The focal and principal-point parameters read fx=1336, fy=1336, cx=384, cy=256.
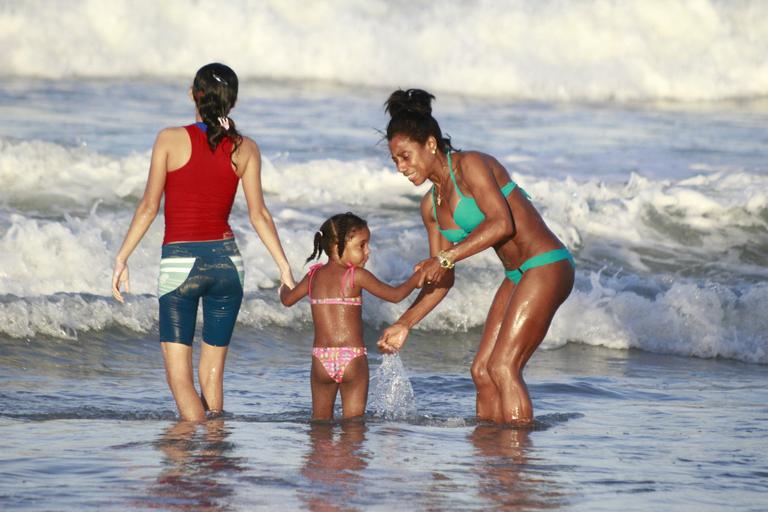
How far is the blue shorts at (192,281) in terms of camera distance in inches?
244

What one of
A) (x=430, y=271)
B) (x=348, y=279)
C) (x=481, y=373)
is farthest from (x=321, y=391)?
(x=430, y=271)

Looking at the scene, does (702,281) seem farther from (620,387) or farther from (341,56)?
(341,56)

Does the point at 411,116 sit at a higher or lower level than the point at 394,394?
higher

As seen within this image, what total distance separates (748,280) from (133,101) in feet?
36.4

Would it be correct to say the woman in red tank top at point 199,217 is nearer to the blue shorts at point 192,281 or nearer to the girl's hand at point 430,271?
the blue shorts at point 192,281

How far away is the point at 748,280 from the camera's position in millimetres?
13242

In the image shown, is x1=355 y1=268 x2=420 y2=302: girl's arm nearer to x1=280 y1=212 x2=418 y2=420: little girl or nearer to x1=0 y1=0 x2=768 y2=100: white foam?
x1=280 y1=212 x2=418 y2=420: little girl

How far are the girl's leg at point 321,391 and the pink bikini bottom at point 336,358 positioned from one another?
3 centimetres

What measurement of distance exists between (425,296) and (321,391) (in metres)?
0.79

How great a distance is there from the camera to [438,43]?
88.6 feet

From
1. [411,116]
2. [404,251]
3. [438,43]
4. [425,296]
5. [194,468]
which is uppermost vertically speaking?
[438,43]

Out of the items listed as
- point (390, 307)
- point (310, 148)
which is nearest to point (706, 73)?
point (310, 148)

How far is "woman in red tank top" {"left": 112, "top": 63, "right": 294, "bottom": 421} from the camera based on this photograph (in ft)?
20.0

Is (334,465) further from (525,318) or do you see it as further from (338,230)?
(338,230)
